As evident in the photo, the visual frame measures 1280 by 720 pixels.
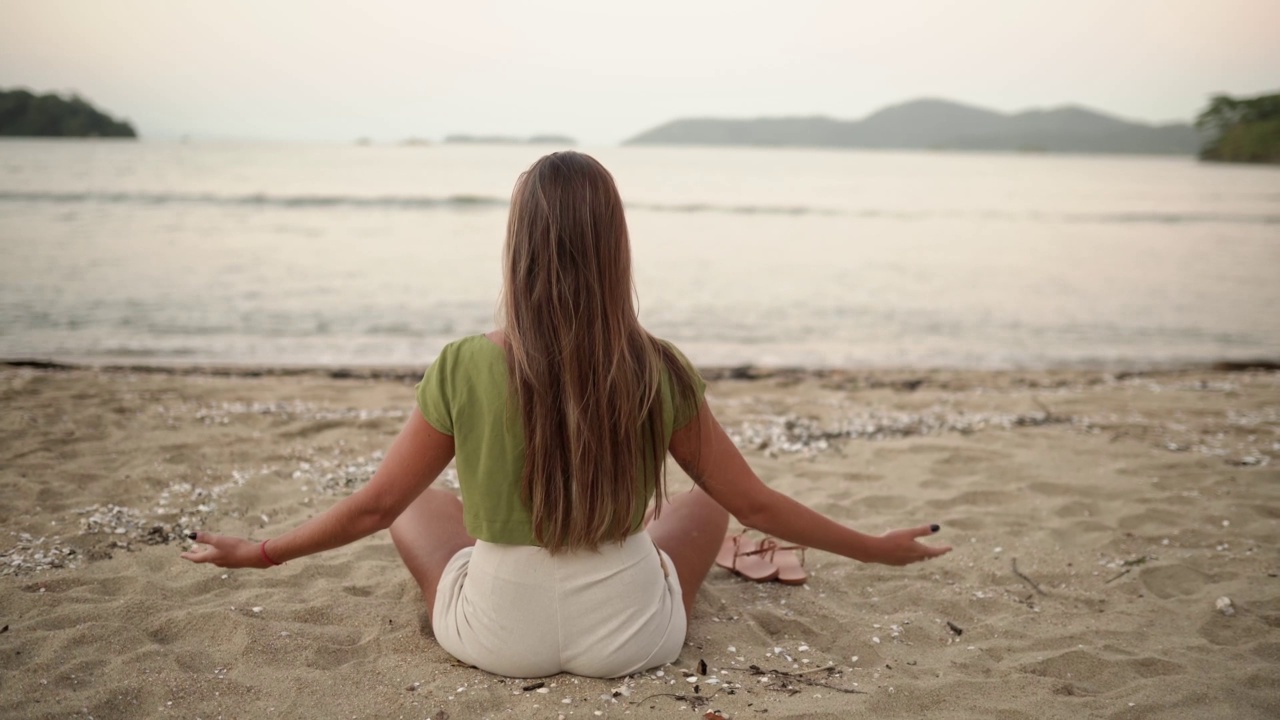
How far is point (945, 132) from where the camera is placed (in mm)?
118562

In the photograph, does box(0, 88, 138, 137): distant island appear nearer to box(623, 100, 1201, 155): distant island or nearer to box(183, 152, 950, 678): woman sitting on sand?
box(183, 152, 950, 678): woman sitting on sand

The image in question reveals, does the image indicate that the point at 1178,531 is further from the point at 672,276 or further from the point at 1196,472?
the point at 672,276

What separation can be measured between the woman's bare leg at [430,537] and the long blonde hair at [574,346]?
0.74 metres

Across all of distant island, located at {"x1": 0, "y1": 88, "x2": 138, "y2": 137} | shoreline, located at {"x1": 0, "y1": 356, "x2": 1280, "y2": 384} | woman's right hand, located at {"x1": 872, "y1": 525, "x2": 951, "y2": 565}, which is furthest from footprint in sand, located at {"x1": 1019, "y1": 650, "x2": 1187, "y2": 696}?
distant island, located at {"x1": 0, "y1": 88, "x2": 138, "y2": 137}

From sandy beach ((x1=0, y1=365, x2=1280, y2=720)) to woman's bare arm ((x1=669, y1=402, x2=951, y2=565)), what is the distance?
474 millimetres

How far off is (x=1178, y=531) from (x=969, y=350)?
6633 mm

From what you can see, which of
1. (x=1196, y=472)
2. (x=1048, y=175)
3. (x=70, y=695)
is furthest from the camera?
(x=1048, y=175)

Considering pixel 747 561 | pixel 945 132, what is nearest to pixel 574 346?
pixel 747 561

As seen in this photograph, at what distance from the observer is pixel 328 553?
3.79m

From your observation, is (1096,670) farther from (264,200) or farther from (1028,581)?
(264,200)

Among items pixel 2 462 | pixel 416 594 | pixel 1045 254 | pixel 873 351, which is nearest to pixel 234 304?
pixel 2 462

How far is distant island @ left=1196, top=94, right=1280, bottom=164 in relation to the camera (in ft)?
216

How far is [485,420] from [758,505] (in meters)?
0.90

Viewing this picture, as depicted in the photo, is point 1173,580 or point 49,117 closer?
point 1173,580
